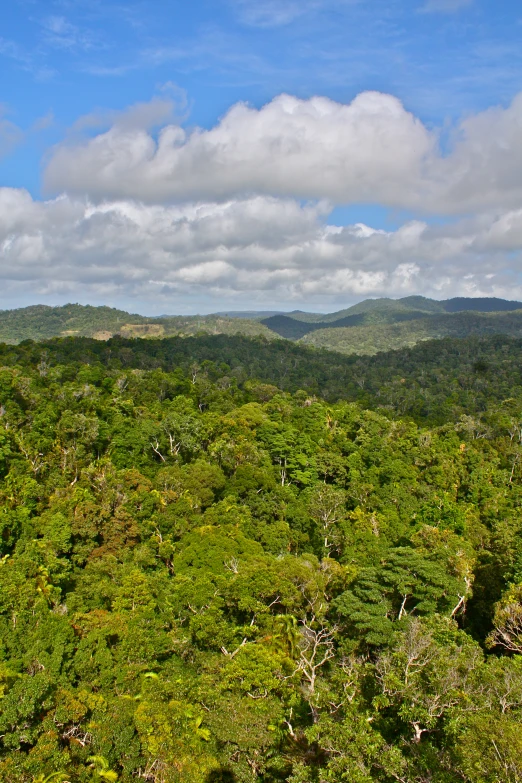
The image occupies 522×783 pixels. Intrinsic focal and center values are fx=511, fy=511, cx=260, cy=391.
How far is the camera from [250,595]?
21500 mm

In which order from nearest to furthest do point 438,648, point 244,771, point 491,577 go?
point 244,771 → point 438,648 → point 491,577

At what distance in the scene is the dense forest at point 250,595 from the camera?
13062mm

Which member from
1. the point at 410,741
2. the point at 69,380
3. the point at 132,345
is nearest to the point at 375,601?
the point at 410,741

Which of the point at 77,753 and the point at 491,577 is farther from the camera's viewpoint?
the point at 491,577

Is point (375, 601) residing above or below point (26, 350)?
below

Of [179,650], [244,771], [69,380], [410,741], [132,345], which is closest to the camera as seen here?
[410,741]

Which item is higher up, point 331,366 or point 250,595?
point 331,366

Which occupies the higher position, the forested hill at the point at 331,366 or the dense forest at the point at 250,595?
the forested hill at the point at 331,366

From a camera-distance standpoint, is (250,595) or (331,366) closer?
(250,595)

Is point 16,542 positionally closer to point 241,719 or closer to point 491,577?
point 241,719

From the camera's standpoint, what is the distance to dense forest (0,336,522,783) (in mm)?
13062

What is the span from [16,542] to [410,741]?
21.2 meters

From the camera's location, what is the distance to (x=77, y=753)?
1520cm

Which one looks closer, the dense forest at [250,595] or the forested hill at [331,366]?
the dense forest at [250,595]
